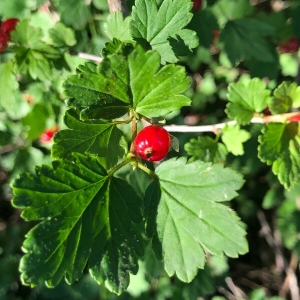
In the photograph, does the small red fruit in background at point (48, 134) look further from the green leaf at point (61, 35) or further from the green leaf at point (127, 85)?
the green leaf at point (127, 85)

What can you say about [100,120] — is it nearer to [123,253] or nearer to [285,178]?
[123,253]

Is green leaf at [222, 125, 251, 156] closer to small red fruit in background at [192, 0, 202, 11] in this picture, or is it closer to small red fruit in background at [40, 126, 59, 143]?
small red fruit in background at [192, 0, 202, 11]

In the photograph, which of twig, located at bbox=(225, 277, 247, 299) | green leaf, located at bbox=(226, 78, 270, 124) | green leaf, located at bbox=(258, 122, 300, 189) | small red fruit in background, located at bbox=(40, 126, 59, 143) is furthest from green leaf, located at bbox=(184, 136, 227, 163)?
twig, located at bbox=(225, 277, 247, 299)

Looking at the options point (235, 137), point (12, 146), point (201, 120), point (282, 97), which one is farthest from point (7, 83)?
point (201, 120)

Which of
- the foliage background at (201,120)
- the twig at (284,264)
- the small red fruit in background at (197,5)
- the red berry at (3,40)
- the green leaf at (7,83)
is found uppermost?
the red berry at (3,40)

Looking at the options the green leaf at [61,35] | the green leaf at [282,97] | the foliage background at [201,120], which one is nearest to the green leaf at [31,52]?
the foliage background at [201,120]

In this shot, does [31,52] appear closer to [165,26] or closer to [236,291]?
[165,26]

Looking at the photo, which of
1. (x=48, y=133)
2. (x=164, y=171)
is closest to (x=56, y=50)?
(x=48, y=133)
